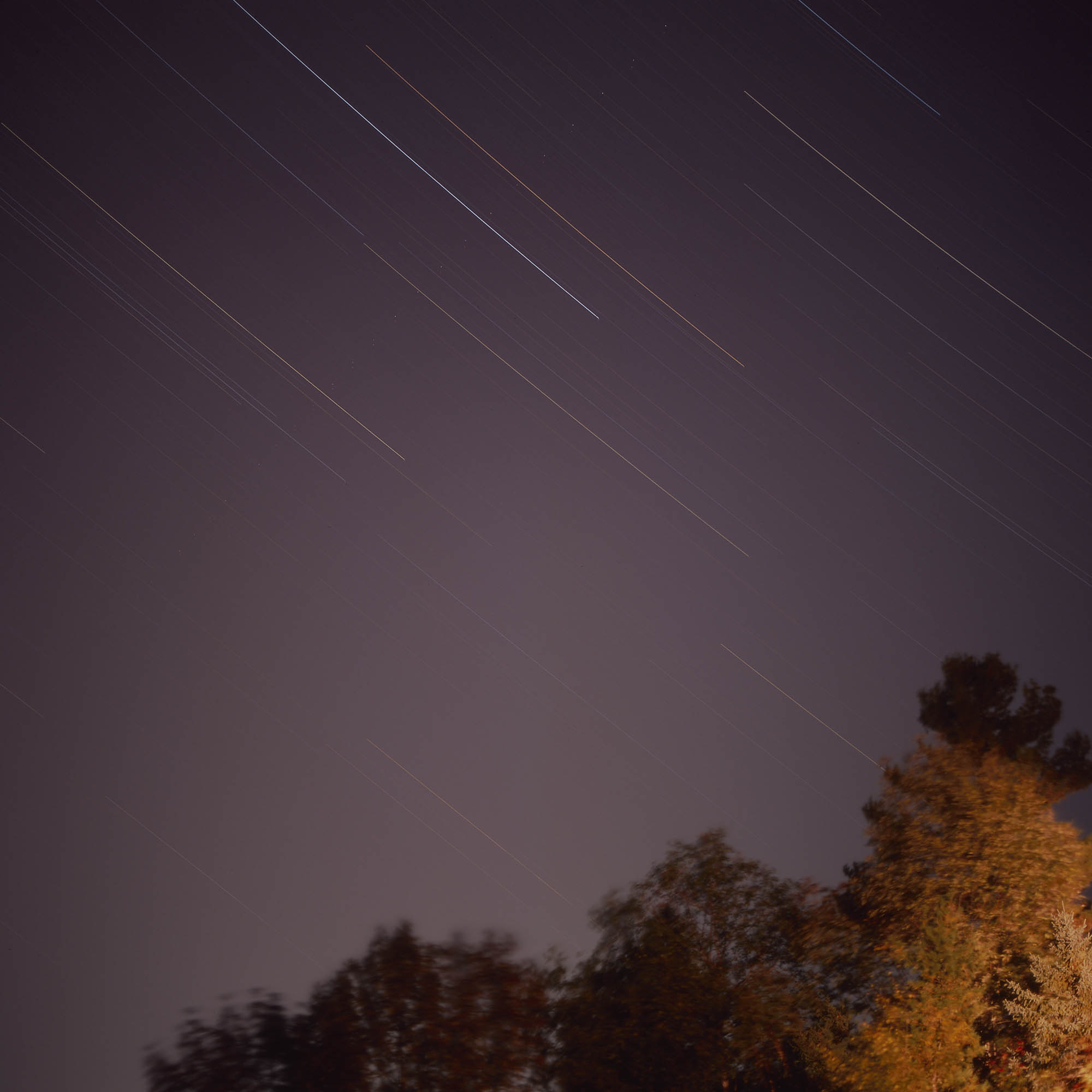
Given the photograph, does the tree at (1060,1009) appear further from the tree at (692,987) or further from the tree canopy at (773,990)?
the tree at (692,987)

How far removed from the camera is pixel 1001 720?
21.5 meters

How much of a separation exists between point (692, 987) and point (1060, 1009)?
6449 mm

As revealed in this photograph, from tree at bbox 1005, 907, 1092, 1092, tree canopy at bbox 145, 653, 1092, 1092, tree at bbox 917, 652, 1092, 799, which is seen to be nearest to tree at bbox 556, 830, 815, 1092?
tree canopy at bbox 145, 653, 1092, 1092

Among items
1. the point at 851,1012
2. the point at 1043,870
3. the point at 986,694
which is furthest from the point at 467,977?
the point at 986,694

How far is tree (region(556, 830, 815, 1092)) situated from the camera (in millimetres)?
15367

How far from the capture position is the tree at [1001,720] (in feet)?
66.1

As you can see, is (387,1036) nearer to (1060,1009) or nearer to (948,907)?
(948,907)

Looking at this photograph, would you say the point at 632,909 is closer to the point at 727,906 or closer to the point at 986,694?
the point at 727,906

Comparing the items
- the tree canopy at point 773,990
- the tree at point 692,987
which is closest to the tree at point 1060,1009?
the tree canopy at point 773,990

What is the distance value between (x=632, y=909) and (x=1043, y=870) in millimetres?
7982

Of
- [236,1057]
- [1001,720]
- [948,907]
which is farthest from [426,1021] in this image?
[1001,720]

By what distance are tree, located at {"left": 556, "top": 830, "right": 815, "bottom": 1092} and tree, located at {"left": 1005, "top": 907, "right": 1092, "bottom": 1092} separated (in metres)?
3.87

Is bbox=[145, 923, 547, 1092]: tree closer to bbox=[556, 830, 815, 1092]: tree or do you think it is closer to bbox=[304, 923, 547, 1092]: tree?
bbox=[304, 923, 547, 1092]: tree

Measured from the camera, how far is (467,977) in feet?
49.5
